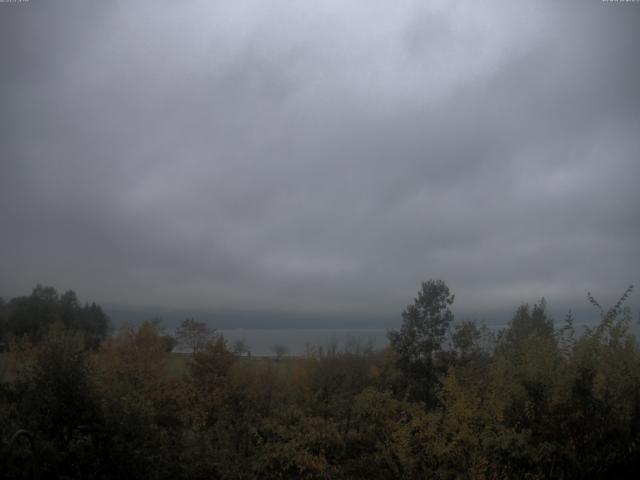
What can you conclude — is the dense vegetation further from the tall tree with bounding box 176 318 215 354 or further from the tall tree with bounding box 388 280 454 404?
the tall tree with bounding box 176 318 215 354

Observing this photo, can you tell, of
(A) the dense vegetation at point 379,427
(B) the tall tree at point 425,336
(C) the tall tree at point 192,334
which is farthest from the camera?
(C) the tall tree at point 192,334

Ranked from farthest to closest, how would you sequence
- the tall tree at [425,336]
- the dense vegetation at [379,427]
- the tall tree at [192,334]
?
the tall tree at [192,334], the tall tree at [425,336], the dense vegetation at [379,427]

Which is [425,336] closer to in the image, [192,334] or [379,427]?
[379,427]

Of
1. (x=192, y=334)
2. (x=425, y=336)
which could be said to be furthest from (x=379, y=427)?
(x=192, y=334)

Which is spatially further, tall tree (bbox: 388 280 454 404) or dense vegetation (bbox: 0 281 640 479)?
tall tree (bbox: 388 280 454 404)

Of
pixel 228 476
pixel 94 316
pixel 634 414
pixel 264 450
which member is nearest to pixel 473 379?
pixel 634 414

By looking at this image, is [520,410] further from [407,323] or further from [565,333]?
[407,323]

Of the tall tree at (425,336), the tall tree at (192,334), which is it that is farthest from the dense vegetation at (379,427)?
the tall tree at (192,334)

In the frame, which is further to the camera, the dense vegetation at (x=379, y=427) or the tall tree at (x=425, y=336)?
the tall tree at (x=425, y=336)

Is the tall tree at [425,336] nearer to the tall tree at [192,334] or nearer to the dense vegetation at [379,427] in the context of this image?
the dense vegetation at [379,427]

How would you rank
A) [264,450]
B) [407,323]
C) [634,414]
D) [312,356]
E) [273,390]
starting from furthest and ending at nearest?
[312,356]
[273,390]
[407,323]
[264,450]
[634,414]

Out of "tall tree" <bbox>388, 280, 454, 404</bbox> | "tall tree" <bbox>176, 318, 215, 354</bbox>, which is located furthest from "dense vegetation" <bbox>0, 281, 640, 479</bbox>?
"tall tree" <bbox>176, 318, 215, 354</bbox>

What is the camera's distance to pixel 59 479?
10.6 m

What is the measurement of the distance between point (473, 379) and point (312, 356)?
14317 millimetres
